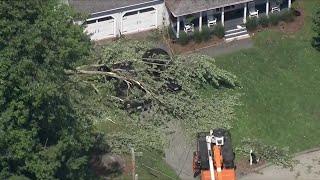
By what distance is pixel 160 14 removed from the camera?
5266 cm

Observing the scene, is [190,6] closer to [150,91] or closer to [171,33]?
[171,33]

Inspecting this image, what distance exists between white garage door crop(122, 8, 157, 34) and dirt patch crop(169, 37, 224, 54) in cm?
201

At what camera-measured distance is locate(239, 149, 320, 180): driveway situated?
42.4m

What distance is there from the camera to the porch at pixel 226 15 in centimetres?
5182

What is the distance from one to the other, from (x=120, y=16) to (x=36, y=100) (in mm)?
18435

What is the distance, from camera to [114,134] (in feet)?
140

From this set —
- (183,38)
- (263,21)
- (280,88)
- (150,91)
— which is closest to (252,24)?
(263,21)

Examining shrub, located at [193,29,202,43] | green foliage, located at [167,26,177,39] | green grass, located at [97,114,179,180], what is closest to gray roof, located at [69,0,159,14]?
green foliage, located at [167,26,177,39]

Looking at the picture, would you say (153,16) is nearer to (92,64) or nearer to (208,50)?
(208,50)

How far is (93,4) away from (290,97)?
42.4 ft

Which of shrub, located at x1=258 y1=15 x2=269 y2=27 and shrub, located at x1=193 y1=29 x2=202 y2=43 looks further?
shrub, located at x1=258 y1=15 x2=269 y2=27

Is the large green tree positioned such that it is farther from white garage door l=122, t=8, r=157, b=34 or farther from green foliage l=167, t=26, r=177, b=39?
green foliage l=167, t=26, r=177, b=39

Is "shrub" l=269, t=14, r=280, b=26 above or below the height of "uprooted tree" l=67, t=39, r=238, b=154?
above

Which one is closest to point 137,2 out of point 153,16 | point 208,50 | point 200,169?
point 153,16
